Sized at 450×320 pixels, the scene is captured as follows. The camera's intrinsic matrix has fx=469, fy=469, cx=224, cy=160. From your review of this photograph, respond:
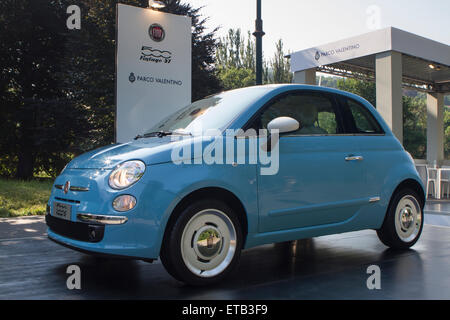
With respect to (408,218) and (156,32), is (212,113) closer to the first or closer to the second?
(408,218)

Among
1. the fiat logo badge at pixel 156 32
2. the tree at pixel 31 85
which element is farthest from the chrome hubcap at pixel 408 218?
the tree at pixel 31 85

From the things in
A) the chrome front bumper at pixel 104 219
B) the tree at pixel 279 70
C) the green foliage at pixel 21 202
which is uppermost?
the tree at pixel 279 70

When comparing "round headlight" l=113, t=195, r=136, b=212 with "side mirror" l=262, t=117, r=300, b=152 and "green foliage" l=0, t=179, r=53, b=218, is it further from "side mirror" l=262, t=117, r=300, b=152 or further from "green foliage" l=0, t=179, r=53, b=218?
"green foliage" l=0, t=179, r=53, b=218

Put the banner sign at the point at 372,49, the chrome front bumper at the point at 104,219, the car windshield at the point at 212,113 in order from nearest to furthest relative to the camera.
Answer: the chrome front bumper at the point at 104,219, the car windshield at the point at 212,113, the banner sign at the point at 372,49

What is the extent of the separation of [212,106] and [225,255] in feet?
4.88

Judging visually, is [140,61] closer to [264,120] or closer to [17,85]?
[264,120]

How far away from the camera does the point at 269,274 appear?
4211mm

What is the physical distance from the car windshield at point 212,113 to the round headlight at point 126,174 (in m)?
0.72

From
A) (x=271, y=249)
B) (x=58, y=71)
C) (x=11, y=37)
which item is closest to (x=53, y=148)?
(x=58, y=71)

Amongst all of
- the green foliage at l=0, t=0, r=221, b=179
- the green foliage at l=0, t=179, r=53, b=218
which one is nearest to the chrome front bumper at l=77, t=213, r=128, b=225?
the green foliage at l=0, t=179, r=53, b=218

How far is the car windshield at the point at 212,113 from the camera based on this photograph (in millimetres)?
4156

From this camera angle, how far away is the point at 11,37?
19906mm

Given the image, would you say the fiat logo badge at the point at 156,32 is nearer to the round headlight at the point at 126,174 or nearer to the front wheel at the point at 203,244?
the round headlight at the point at 126,174

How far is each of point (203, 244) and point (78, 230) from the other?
98 centimetres
